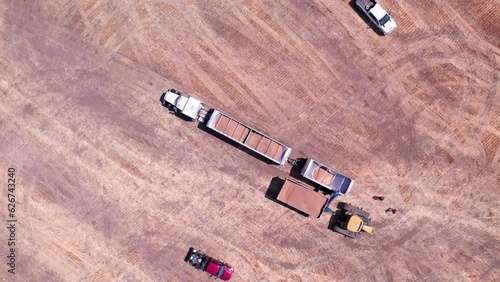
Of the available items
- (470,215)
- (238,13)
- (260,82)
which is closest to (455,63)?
(470,215)

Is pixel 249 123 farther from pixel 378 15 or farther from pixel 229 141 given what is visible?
pixel 378 15

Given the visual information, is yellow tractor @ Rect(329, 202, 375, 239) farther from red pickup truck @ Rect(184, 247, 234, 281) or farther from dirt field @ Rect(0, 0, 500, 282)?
red pickup truck @ Rect(184, 247, 234, 281)

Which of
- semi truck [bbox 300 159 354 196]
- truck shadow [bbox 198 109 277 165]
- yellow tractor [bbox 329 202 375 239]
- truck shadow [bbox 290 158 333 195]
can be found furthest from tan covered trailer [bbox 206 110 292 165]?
yellow tractor [bbox 329 202 375 239]

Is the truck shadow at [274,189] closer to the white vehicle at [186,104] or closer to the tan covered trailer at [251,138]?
the tan covered trailer at [251,138]

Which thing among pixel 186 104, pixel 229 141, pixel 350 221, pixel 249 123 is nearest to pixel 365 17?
pixel 249 123

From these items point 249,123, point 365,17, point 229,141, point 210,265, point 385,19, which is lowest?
point 210,265

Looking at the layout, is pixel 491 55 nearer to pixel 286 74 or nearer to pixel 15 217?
pixel 286 74
